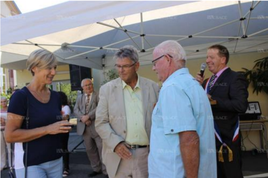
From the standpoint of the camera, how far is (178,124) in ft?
3.84

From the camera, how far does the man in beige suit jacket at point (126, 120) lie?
1.92 m

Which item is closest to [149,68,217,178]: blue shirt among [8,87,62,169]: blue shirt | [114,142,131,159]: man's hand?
[114,142,131,159]: man's hand

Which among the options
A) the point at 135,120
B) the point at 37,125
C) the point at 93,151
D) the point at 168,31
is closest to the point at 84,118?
the point at 93,151

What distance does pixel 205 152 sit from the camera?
1.29 metres

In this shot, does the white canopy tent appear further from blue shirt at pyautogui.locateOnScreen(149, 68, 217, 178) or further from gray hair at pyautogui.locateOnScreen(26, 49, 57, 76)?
blue shirt at pyautogui.locateOnScreen(149, 68, 217, 178)

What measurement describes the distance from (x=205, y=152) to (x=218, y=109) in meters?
0.86

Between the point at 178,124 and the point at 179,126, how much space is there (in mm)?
12

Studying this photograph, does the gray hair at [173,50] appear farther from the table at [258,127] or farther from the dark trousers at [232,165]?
the table at [258,127]

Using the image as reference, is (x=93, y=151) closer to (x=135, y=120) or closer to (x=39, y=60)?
(x=135, y=120)

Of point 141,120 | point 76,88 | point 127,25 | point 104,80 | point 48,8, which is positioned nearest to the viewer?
point 48,8

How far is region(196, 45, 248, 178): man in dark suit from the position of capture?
6.45 ft

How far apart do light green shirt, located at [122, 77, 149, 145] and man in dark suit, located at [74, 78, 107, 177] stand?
259 cm

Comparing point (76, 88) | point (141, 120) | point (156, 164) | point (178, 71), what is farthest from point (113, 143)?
point (76, 88)

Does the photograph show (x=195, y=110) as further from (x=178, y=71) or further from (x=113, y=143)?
Answer: (x=113, y=143)
